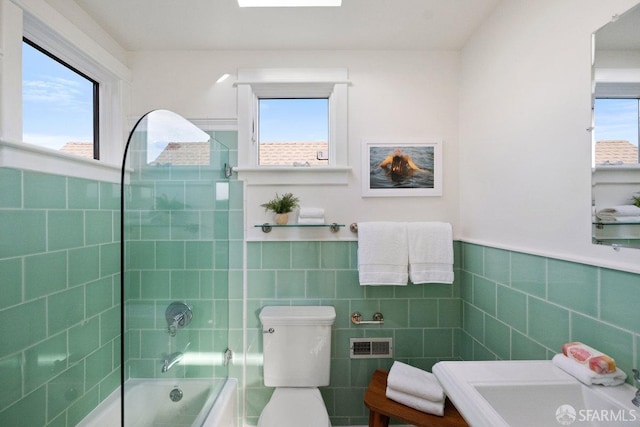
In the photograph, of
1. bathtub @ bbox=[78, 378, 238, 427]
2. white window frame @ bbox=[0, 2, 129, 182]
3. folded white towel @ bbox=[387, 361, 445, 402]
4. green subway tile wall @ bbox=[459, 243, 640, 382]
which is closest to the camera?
green subway tile wall @ bbox=[459, 243, 640, 382]

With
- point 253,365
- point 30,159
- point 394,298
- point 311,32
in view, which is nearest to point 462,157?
point 394,298

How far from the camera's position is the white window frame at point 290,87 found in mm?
1868

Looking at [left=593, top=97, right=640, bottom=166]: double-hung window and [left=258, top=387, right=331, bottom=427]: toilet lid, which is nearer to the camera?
[left=593, top=97, right=640, bottom=166]: double-hung window

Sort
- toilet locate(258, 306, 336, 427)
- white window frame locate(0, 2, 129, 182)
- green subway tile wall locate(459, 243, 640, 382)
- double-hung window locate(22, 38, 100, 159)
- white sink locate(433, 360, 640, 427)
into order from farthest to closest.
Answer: toilet locate(258, 306, 336, 427) → double-hung window locate(22, 38, 100, 159) → white window frame locate(0, 2, 129, 182) → green subway tile wall locate(459, 243, 640, 382) → white sink locate(433, 360, 640, 427)

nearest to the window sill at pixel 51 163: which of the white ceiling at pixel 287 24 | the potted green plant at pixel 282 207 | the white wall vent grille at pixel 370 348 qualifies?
the white ceiling at pixel 287 24

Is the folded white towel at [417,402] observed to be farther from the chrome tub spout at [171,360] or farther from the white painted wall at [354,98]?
the chrome tub spout at [171,360]

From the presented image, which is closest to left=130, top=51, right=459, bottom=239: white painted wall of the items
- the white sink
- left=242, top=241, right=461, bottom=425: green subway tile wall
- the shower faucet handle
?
left=242, top=241, right=461, bottom=425: green subway tile wall

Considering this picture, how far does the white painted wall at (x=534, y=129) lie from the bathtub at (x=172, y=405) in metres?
1.59

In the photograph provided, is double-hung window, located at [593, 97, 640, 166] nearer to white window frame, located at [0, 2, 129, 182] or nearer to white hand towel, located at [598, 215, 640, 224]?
white hand towel, located at [598, 215, 640, 224]

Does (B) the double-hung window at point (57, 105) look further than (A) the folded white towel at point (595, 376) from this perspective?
Yes

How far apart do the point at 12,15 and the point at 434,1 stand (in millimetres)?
1802

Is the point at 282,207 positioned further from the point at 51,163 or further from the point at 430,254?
the point at 51,163

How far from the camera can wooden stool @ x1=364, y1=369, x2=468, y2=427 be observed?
1.36 metres

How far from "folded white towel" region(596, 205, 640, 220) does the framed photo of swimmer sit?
0.95 metres
